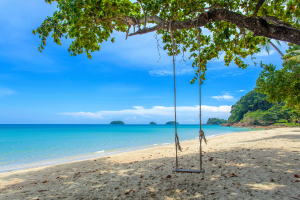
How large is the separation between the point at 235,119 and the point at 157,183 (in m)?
64.4

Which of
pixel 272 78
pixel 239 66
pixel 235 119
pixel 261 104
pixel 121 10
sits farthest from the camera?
pixel 235 119

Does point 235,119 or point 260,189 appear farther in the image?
point 235,119

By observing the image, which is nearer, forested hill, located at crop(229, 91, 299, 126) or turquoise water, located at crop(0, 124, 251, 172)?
turquoise water, located at crop(0, 124, 251, 172)

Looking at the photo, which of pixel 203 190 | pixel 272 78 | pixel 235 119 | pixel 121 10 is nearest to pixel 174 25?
pixel 121 10

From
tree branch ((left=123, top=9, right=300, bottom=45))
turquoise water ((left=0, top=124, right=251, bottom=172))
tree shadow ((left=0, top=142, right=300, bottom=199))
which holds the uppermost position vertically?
tree branch ((left=123, top=9, right=300, bottom=45))

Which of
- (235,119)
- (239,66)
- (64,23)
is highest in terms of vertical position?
(64,23)

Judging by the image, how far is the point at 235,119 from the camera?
2327 inches

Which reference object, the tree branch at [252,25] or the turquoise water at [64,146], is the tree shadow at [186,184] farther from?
the turquoise water at [64,146]

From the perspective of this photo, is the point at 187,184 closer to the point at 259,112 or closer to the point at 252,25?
the point at 252,25

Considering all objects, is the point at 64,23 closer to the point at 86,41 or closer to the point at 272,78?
the point at 86,41

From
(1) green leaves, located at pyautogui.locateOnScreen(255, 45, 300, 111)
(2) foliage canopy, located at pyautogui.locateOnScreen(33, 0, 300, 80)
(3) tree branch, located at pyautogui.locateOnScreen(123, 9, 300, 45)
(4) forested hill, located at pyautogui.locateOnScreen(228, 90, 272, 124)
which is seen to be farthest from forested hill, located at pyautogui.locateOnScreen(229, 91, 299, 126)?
(3) tree branch, located at pyautogui.locateOnScreen(123, 9, 300, 45)

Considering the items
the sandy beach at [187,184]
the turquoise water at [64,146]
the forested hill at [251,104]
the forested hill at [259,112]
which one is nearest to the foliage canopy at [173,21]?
the sandy beach at [187,184]

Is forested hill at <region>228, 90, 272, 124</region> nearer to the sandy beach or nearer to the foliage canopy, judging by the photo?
the foliage canopy

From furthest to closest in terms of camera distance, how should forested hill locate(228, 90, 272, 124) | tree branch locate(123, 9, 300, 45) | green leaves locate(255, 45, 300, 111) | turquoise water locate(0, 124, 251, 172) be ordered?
forested hill locate(228, 90, 272, 124) < green leaves locate(255, 45, 300, 111) < turquoise water locate(0, 124, 251, 172) < tree branch locate(123, 9, 300, 45)
